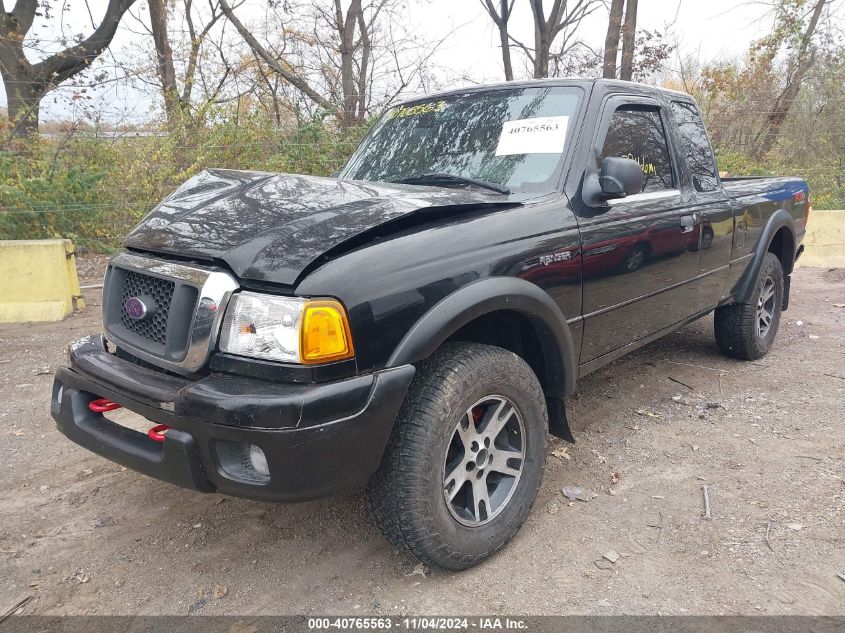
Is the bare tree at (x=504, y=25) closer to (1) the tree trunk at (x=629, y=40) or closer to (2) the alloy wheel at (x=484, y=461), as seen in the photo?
(1) the tree trunk at (x=629, y=40)

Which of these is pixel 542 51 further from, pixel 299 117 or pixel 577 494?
pixel 577 494

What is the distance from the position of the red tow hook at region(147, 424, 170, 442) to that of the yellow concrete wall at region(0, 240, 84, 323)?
469cm

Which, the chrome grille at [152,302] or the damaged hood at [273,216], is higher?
the damaged hood at [273,216]

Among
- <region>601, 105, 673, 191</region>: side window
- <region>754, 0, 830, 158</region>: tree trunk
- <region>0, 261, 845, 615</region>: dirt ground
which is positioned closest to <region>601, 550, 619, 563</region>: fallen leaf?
<region>0, 261, 845, 615</region>: dirt ground

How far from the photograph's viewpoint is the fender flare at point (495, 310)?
6.97ft

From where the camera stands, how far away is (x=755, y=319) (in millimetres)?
4691

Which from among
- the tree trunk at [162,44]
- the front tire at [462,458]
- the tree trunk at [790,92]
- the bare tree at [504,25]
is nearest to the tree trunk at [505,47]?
the bare tree at [504,25]

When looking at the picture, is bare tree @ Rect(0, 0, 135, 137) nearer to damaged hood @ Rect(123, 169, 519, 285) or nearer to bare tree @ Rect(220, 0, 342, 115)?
bare tree @ Rect(220, 0, 342, 115)

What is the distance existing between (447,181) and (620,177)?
798 millimetres

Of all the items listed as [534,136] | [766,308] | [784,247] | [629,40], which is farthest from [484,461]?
[629,40]

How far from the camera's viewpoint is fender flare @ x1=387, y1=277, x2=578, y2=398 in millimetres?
2125

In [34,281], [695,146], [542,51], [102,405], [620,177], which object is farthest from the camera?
[542,51]

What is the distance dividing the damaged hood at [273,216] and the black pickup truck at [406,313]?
0.4 inches

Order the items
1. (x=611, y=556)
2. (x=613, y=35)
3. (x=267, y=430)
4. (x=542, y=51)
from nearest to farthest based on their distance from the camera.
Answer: (x=267, y=430), (x=611, y=556), (x=613, y=35), (x=542, y=51)
